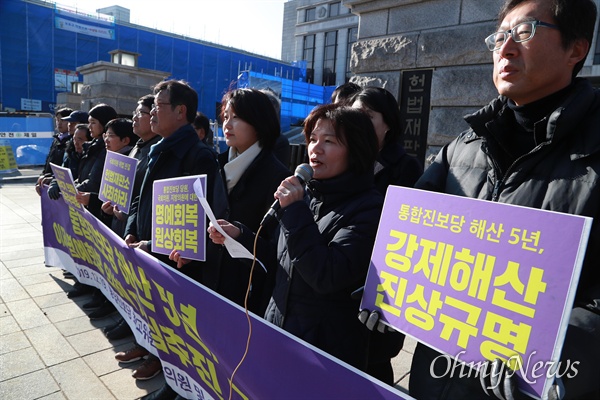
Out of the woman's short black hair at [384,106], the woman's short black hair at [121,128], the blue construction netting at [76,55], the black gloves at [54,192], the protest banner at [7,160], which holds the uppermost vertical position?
the blue construction netting at [76,55]

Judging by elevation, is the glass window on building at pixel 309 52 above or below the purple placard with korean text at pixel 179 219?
above

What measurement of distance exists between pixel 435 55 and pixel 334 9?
46.0 metres

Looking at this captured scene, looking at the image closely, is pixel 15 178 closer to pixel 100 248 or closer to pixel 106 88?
pixel 106 88

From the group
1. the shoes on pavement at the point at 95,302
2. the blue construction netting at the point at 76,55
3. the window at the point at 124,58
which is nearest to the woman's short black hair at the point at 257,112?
the shoes on pavement at the point at 95,302

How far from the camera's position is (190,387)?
90.5 inches

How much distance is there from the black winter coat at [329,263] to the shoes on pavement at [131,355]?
1767mm

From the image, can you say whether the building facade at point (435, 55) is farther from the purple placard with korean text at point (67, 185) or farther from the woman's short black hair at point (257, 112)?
the purple placard with korean text at point (67, 185)

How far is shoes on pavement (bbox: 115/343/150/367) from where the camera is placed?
3.14 metres

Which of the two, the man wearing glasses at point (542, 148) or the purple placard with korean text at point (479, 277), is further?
the man wearing glasses at point (542, 148)

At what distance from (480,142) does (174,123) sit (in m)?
2.24

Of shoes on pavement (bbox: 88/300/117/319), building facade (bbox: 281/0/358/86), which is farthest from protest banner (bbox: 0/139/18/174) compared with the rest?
building facade (bbox: 281/0/358/86)

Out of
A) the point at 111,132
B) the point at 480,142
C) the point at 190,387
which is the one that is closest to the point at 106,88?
the point at 111,132

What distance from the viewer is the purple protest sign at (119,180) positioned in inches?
125

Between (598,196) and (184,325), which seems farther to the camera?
(184,325)
